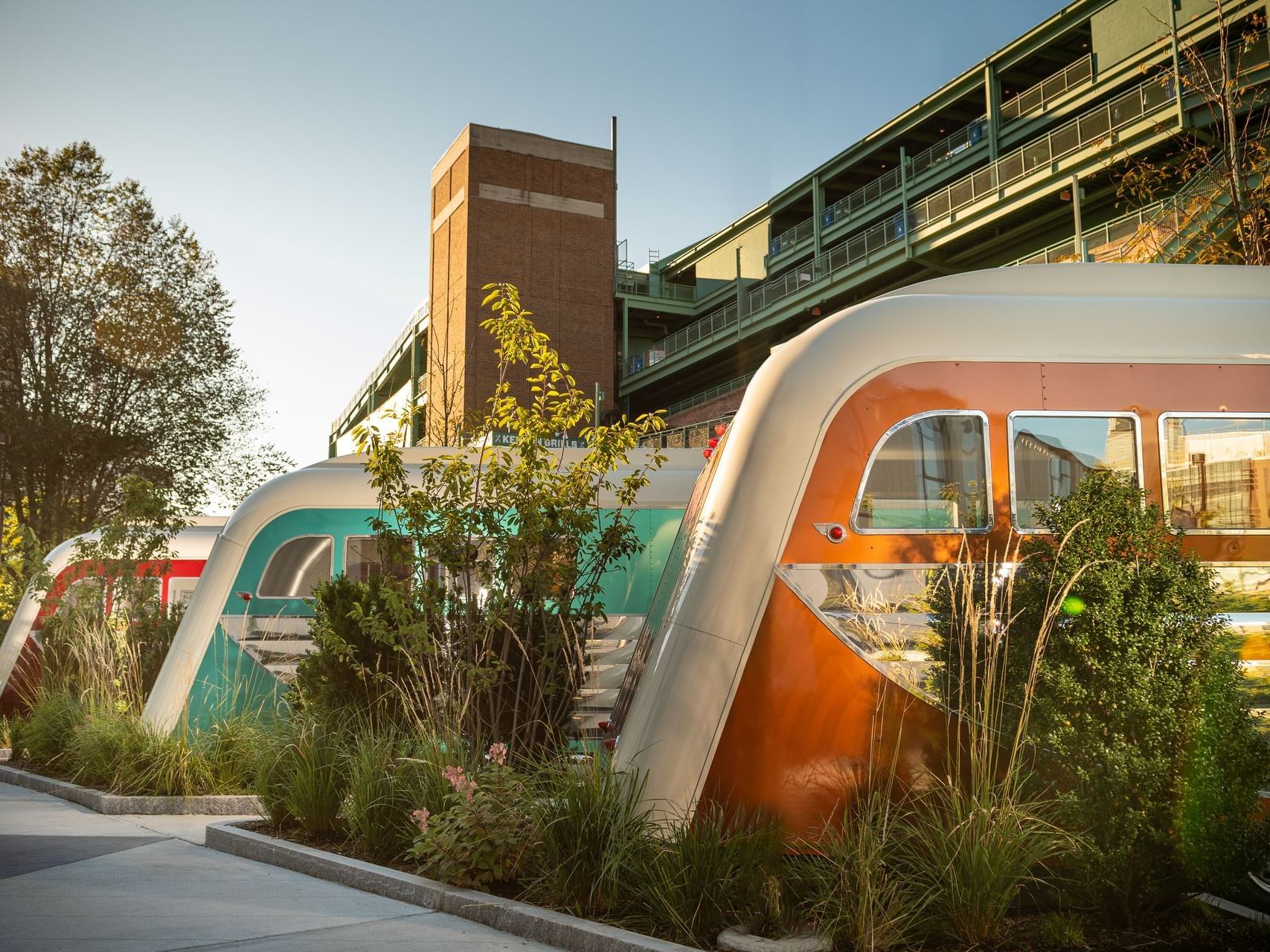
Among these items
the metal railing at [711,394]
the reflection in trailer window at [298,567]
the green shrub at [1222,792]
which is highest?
the metal railing at [711,394]

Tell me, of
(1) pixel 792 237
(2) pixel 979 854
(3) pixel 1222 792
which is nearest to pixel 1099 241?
(3) pixel 1222 792

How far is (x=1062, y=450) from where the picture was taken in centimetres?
623

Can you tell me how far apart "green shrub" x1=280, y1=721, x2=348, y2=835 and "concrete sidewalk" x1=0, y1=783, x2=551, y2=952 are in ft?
1.55

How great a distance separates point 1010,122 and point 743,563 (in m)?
36.0

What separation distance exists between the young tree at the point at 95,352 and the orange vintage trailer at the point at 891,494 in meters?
24.1

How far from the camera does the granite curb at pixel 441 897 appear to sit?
16.4 feet

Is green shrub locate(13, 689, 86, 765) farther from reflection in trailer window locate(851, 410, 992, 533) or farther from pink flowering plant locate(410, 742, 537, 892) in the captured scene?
reflection in trailer window locate(851, 410, 992, 533)

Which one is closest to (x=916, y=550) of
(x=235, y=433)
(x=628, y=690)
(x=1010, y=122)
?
(x=628, y=690)

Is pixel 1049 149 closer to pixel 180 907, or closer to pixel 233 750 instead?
pixel 233 750

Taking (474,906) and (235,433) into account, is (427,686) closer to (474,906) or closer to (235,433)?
(474,906)

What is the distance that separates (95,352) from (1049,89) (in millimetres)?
29049

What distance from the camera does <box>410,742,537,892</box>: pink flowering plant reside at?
19.4 feet

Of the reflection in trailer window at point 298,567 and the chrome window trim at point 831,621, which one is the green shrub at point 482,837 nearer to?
the chrome window trim at point 831,621

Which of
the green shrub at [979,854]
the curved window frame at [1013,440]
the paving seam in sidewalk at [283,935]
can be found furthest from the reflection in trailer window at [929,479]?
the paving seam in sidewalk at [283,935]
